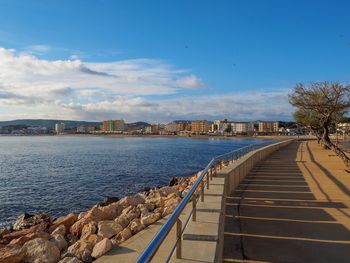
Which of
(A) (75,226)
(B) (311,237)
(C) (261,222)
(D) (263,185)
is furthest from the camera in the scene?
(D) (263,185)

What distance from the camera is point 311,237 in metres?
7.04

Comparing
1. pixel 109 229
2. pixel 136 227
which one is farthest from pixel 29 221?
pixel 136 227

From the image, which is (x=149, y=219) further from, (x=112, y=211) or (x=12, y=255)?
(x=12, y=255)

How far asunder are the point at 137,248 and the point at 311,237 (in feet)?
10.7

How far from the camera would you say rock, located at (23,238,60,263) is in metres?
8.01

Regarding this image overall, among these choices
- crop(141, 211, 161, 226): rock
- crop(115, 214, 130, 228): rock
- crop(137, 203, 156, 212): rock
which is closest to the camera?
crop(141, 211, 161, 226): rock

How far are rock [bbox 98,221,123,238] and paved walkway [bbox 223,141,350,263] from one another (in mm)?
2963

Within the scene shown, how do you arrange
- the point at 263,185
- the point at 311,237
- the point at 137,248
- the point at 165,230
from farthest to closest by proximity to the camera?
the point at 263,185
the point at 311,237
the point at 137,248
the point at 165,230

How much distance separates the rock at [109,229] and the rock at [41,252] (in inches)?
52.2

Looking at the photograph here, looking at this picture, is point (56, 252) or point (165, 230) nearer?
point (165, 230)

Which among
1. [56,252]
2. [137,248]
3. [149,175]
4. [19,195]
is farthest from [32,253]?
[149,175]

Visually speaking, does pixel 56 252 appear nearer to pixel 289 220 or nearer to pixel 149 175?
pixel 289 220

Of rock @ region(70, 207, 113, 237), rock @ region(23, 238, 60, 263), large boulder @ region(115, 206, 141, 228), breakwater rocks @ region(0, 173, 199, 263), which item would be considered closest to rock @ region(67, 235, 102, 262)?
breakwater rocks @ region(0, 173, 199, 263)

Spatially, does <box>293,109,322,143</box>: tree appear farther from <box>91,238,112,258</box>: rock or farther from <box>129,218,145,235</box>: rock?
<box>91,238,112,258</box>: rock
